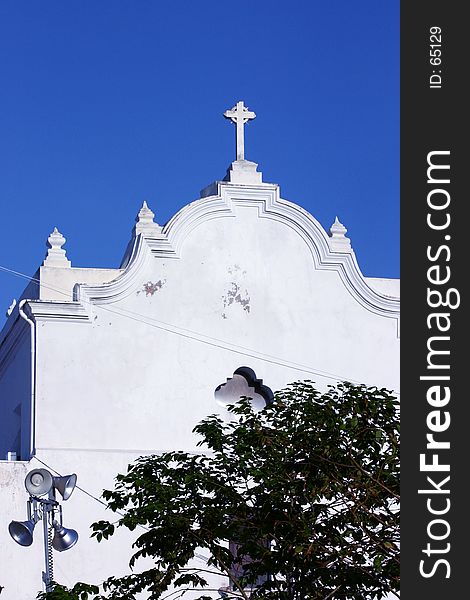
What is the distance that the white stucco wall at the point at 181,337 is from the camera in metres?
26.1

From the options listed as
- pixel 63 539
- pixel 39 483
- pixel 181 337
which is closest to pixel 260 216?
pixel 181 337

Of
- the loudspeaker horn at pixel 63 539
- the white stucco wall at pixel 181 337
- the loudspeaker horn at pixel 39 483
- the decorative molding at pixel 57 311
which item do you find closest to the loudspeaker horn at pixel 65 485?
the loudspeaker horn at pixel 39 483

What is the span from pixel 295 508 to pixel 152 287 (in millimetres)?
8098

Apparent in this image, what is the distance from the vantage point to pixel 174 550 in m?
20.2

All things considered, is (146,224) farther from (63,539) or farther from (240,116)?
(63,539)

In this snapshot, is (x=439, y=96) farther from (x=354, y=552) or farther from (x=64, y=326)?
(x=64, y=326)

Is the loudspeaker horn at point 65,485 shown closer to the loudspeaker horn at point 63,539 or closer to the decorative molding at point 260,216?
the loudspeaker horn at point 63,539

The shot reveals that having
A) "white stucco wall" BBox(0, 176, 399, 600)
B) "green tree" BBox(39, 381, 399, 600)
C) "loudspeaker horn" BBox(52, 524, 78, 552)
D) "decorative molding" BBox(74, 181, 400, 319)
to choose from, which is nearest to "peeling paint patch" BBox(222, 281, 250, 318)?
"white stucco wall" BBox(0, 176, 399, 600)

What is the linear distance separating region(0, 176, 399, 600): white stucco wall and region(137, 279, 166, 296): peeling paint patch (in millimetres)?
18

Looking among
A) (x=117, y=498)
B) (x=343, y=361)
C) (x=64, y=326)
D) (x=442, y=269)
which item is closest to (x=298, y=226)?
(x=343, y=361)

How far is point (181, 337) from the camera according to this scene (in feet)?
89.4

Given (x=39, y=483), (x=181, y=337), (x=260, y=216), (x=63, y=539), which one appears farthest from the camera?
(x=260, y=216)

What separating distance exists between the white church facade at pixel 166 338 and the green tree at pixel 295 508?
5.13 meters

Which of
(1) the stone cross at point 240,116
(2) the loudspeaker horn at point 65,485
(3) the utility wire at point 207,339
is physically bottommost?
(2) the loudspeaker horn at point 65,485
